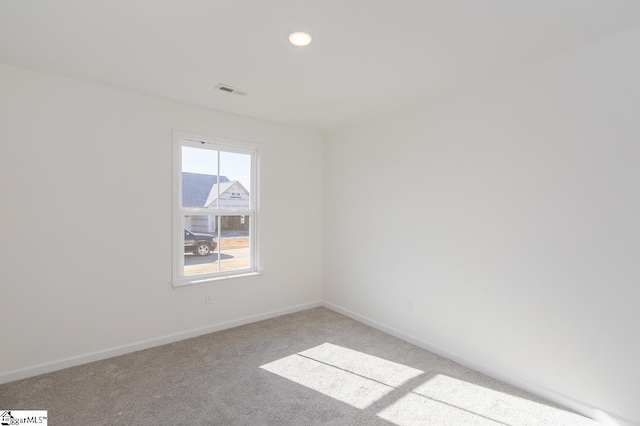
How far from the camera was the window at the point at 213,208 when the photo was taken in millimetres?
3348

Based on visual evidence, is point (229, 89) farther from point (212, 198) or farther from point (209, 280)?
point (209, 280)

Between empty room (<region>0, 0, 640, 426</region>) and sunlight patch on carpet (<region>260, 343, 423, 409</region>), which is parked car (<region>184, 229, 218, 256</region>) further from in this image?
sunlight patch on carpet (<region>260, 343, 423, 409</region>)

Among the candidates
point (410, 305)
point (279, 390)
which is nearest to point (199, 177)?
point (279, 390)

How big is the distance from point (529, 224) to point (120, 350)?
142 inches

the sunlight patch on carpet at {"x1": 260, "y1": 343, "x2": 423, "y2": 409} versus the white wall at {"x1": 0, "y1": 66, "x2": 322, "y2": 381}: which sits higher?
the white wall at {"x1": 0, "y1": 66, "x2": 322, "y2": 381}

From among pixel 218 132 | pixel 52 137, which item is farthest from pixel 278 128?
pixel 52 137

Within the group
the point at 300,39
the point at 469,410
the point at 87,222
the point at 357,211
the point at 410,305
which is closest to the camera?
the point at 300,39

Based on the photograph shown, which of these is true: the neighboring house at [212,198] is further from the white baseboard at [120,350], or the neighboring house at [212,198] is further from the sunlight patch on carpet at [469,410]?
the sunlight patch on carpet at [469,410]

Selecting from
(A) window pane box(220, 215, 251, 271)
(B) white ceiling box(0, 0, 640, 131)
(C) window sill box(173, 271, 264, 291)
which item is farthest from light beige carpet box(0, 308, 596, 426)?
(B) white ceiling box(0, 0, 640, 131)

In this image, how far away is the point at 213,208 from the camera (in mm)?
3580

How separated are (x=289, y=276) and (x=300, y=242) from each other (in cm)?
46

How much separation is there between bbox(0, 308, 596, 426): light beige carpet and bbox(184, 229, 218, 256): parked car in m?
0.93

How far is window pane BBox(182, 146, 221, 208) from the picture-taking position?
3389 millimetres

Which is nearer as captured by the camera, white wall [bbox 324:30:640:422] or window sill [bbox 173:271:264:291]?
white wall [bbox 324:30:640:422]
